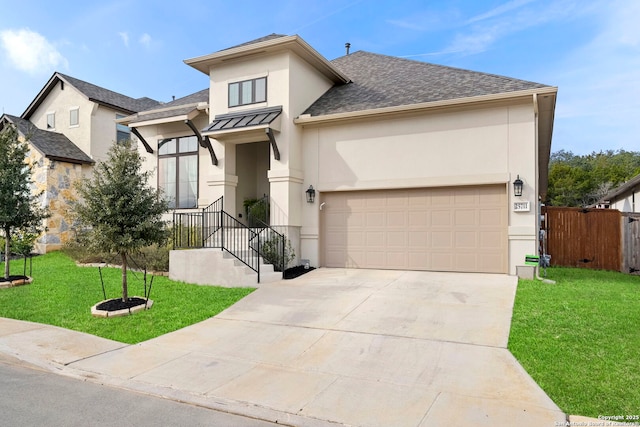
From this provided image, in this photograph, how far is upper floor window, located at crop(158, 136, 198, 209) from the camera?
14898 mm

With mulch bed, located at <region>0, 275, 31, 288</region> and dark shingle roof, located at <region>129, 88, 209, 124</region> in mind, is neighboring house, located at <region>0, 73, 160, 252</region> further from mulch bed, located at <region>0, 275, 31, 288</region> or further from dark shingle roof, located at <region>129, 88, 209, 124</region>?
mulch bed, located at <region>0, 275, 31, 288</region>

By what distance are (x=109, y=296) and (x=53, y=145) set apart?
1366 centimetres

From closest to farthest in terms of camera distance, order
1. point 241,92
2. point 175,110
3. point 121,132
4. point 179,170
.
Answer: point 241,92
point 175,110
point 179,170
point 121,132

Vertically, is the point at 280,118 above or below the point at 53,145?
below

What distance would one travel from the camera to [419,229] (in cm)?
1191

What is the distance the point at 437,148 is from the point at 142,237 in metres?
7.97

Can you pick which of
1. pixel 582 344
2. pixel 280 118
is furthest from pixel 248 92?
pixel 582 344

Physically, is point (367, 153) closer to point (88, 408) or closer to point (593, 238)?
point (593, 238)

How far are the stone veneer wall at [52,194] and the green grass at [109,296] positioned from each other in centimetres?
644

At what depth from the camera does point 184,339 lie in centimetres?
670

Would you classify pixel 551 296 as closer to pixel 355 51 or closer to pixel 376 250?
pixel 376 250

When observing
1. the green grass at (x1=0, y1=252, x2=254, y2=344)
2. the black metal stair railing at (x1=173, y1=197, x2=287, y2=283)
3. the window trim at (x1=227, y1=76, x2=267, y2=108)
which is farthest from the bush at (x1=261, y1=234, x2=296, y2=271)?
the window trim at (x1=227, y1=76, x2=267, y2=108)

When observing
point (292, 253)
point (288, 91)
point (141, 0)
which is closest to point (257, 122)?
point (288, 91)

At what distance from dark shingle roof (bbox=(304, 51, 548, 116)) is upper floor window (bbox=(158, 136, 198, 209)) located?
464cm
